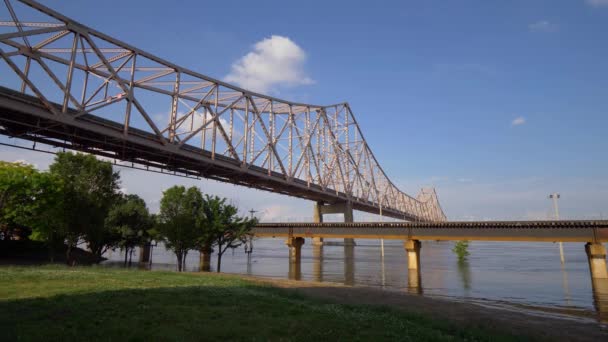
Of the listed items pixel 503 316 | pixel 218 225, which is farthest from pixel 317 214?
pixel 503 316

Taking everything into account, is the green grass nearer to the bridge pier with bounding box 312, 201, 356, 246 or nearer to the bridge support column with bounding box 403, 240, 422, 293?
the bridge support column with bounding box 403, 240, 422, 293

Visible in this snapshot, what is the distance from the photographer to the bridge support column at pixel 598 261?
38625mm

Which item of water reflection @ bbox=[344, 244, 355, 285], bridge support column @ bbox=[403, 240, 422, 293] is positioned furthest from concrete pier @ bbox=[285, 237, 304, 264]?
bridge support column @ bbox=[403, 240, 422, 293]

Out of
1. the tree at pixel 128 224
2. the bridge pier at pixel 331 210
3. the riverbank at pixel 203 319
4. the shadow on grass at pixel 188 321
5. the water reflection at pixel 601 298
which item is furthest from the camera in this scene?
the bridge pier at pixel 331 210

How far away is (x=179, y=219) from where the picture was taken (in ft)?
133

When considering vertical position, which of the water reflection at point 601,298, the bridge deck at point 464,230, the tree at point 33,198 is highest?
the tree at point 33,198

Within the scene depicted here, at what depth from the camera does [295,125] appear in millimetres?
88562

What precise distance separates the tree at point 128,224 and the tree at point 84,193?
211 inches

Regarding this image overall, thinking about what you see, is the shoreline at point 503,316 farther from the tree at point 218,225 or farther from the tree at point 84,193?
the tree at point 84,193

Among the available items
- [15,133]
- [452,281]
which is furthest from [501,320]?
[15,133]

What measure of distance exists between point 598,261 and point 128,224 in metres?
61.1

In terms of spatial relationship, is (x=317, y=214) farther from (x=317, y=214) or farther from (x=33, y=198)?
(x=33, y=198)

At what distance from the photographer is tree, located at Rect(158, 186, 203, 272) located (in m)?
40.6

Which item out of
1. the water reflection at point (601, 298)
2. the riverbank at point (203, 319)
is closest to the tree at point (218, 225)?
the riverbank at point (203, 319)
